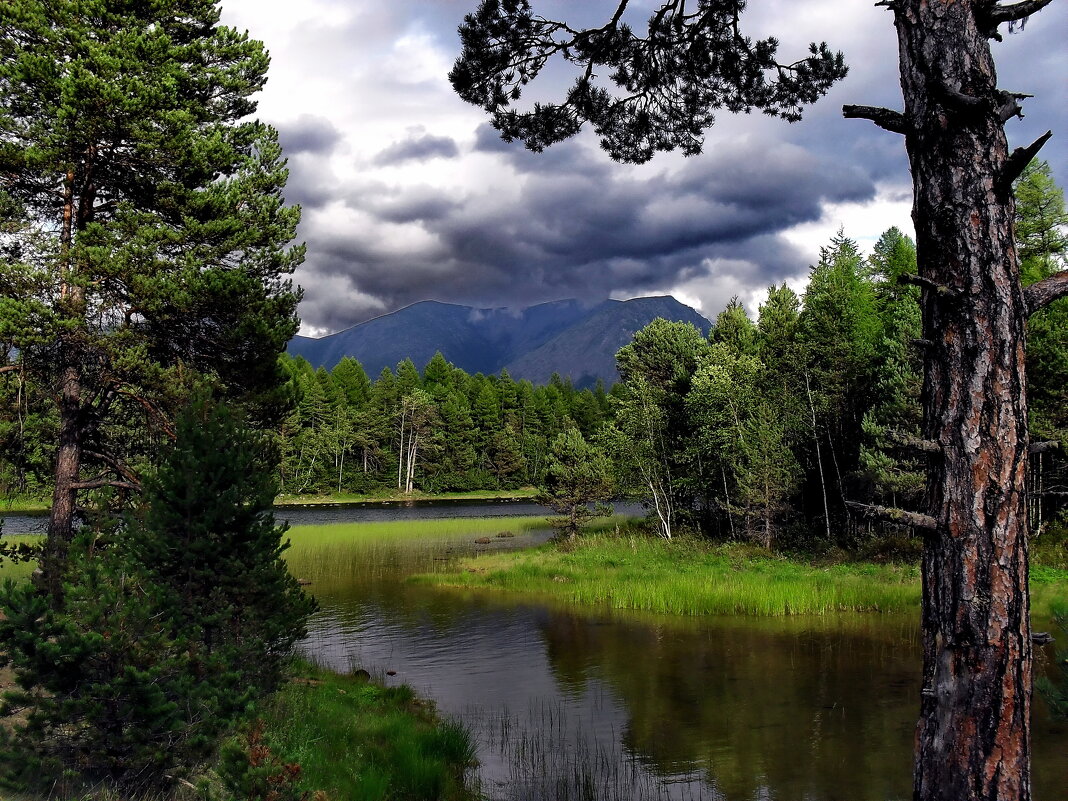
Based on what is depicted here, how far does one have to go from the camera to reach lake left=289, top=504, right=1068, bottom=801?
410 inches

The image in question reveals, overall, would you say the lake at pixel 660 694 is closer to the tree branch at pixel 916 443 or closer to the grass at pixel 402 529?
the tree branch at pixel 916 443

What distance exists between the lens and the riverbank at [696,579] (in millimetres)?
22234

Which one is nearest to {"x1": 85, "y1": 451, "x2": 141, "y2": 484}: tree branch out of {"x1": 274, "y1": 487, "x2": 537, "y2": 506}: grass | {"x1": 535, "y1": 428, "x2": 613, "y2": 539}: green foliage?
{"x1": 535, "y1": 428, "x2": 613, "y2": 539}: green foliage

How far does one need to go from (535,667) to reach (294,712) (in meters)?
7.46

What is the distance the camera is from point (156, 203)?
15648 mm

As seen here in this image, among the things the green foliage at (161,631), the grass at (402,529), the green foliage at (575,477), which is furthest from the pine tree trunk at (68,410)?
the grass at (402,529)

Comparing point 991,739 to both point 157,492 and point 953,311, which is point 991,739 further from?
point 157,492

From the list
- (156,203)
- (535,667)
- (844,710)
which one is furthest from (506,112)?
(535,667)

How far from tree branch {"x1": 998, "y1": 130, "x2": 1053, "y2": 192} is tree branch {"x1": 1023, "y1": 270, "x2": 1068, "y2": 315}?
0.65 m

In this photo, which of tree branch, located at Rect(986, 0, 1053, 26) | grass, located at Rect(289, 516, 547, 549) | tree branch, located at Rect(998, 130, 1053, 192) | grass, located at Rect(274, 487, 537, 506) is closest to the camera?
tree branch, located at Rect(998, 130, 1053, 192)

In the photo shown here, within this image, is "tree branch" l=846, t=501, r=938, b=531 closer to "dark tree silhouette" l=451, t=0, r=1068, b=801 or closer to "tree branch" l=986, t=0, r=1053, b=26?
"dark tree silhouette" l=451, t=0, r=1068, b=801

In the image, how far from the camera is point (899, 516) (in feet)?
13.6

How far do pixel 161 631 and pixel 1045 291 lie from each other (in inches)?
325

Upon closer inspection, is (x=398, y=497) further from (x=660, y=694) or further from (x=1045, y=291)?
(x=1045, y=291)
